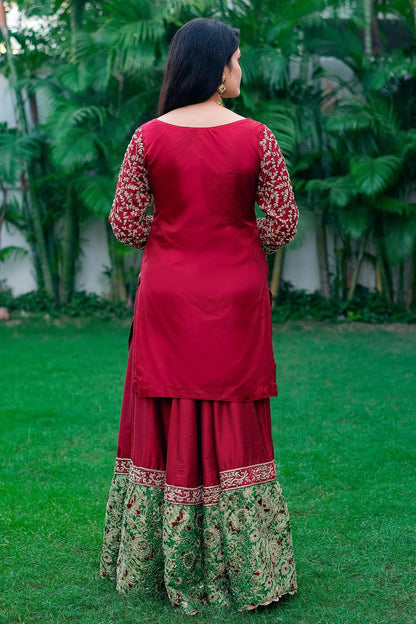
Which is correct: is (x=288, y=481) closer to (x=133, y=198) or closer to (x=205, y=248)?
A: (x=205, y=248)

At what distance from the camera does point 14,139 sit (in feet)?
30.6

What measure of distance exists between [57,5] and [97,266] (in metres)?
3.09

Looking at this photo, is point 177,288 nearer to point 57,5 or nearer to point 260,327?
point 260,327

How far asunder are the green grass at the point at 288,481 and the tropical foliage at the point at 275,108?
1.70 m

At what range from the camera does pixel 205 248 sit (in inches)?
107

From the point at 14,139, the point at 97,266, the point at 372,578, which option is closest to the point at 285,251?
the point at 97,266

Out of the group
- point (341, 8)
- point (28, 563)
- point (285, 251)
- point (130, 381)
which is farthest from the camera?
point (285, 251)

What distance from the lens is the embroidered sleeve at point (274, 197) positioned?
8.74 feet

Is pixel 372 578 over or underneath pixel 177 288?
underneath

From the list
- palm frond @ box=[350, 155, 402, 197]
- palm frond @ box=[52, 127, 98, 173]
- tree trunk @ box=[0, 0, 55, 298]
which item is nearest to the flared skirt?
palm frond @ box=[350, 155, 402, 197]

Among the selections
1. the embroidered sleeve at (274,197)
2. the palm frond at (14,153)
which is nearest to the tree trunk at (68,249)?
the palm frond at (14,153)

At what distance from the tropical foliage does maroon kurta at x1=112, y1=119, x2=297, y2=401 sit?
5648 mm

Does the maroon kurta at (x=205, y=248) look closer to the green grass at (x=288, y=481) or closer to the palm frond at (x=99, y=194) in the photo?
the green grass at (x=288, y=481)

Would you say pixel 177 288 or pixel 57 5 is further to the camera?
pixel 57 5
